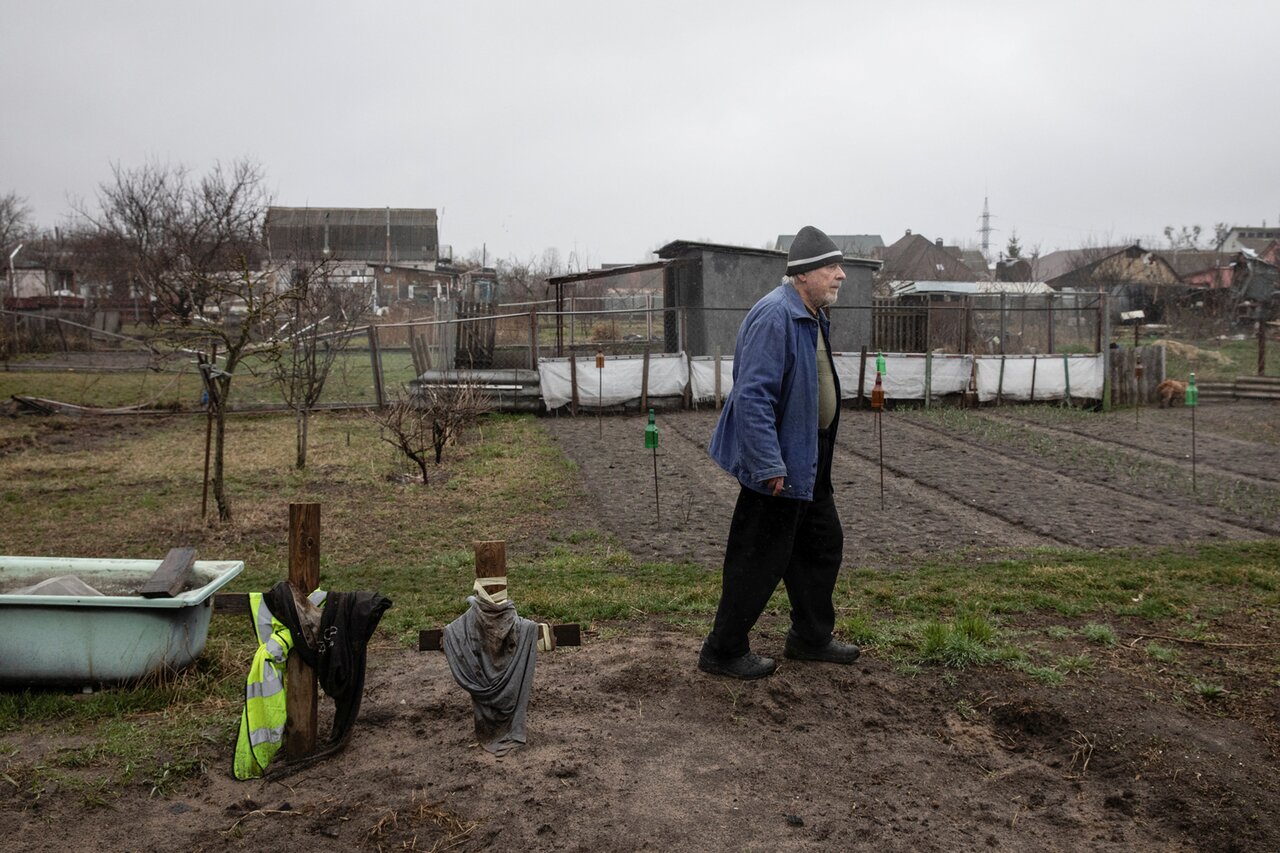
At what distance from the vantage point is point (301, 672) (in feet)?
12.9

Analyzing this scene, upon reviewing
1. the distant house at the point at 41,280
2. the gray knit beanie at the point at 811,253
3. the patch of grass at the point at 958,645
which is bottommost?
the patch of grass at the point at 958,645

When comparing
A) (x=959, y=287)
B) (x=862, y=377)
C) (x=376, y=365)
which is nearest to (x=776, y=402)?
(x=862, y=377)

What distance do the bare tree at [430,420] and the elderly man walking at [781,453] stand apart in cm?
724

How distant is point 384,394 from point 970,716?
16.5 meters

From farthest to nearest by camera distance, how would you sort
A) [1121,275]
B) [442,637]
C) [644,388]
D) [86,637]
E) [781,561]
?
[1121,275] → [644,388] → [86,637] → [781,561] → [442,637]

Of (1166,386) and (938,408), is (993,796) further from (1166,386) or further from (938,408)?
(1166,386)

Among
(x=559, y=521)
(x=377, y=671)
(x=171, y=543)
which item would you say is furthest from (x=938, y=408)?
(x=377, y=671)

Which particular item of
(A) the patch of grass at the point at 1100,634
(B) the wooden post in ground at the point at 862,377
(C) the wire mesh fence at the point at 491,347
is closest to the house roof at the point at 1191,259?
(C) the wire mesh fence at the point at 491,347

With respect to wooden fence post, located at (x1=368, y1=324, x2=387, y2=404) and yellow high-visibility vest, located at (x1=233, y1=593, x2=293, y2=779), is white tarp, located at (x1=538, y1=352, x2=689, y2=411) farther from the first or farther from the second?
yellow high-visibility vest, located at (x1=233, y1=593, x2=293, y2=779)

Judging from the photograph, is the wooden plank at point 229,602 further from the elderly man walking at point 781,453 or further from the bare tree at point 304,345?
the bare tree at point 304,345

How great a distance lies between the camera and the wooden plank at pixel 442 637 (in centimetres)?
405

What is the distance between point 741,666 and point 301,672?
6.24 ft

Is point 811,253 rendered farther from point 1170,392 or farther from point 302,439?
point 1170,392

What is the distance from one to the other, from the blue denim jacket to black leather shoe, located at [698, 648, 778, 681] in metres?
0.81
